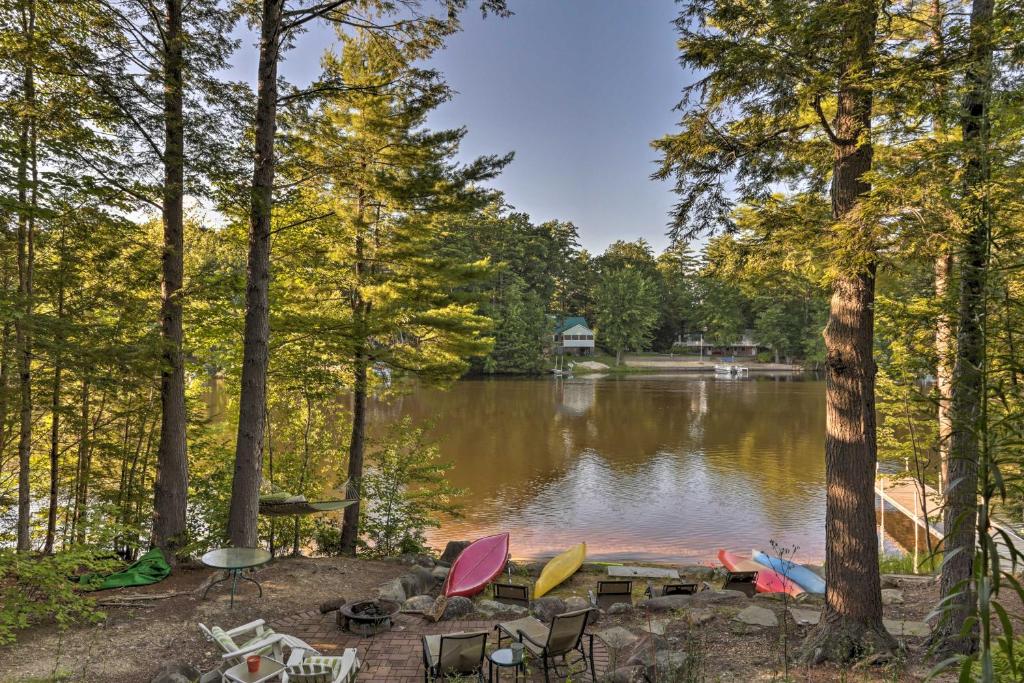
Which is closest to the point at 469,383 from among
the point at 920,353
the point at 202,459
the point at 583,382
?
the point at 583,382

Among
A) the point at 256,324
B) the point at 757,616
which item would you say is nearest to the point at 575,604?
the point at 757,616

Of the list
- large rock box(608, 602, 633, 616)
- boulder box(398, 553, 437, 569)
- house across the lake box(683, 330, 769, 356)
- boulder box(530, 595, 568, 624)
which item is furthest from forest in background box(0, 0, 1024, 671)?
house across the lake box(683, 330, 769, 356)

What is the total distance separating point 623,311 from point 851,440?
2168 inches

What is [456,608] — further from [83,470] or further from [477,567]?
[83,470]

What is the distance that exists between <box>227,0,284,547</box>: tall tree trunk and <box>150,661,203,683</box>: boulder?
2.76 m

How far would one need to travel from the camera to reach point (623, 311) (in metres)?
59.6

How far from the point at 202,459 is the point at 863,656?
10.3 meters

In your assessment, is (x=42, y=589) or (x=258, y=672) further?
(x=42, y=589)

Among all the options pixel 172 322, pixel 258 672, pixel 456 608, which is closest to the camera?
pixel 258 672

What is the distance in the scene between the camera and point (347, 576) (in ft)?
27.1

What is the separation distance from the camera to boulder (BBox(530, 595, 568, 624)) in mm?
6781

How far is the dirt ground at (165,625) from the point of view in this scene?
482 cm

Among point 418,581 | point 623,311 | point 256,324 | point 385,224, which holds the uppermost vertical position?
point 623,311

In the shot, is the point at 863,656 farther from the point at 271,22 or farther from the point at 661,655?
the point at 271,22
